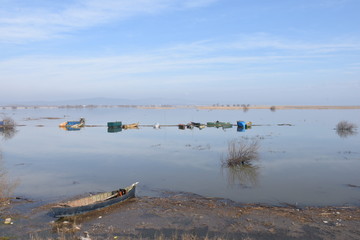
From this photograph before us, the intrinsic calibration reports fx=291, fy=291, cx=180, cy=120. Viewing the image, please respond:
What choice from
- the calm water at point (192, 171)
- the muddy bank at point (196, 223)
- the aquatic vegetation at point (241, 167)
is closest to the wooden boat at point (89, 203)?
the muddy bank at point (196, 223)

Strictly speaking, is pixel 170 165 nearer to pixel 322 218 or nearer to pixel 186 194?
pixel 186 194

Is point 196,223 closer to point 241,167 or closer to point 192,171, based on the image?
point 192,171

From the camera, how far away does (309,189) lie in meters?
16.6

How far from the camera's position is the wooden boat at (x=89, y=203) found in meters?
11.8

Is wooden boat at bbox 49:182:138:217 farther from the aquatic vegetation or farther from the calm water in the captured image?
the aquatic vegetation

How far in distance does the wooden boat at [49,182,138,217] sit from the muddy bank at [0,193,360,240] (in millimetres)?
269

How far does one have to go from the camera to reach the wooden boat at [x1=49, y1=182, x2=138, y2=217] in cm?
1182

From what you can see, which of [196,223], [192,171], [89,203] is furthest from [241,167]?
[89,203]

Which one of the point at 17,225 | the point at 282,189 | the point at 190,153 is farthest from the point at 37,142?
the point at 282,189

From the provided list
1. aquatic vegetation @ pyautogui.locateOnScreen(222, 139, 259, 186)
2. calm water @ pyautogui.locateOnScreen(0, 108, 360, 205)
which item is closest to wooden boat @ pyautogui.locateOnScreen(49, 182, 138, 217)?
calm water @ pyautogui.locateOnScreen(0, 108, 360, 205)

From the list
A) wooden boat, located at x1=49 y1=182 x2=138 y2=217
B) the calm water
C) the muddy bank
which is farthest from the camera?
the calm water

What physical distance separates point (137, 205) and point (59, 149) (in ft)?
68.8

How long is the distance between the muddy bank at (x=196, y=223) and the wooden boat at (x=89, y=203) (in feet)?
0.88

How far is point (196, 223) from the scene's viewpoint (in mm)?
11664
